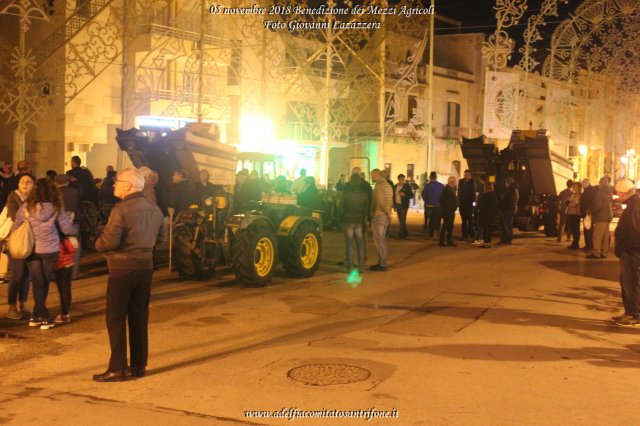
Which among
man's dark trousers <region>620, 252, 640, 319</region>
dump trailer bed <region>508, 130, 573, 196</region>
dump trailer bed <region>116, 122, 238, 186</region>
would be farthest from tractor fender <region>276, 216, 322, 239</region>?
dump trailer bed <region>508, 130, 573, 196</region>

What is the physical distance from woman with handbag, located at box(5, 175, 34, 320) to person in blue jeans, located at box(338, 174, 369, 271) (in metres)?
6.23

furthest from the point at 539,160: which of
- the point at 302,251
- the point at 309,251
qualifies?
the point at 302,251

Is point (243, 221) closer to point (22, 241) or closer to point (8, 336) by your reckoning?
point (22, 241)

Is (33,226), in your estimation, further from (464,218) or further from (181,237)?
(464,218)

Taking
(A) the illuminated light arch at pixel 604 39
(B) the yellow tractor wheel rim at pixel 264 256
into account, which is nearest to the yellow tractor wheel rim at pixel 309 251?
(B) the yellow tractor wheel rim at pixel 264 256

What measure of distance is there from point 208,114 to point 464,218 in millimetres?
14318

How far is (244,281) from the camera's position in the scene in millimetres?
12430

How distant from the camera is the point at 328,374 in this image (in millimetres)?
7305

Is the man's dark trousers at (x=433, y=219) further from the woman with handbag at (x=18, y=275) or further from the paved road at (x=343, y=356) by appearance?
the woman with handbag at (x=18, y=275)

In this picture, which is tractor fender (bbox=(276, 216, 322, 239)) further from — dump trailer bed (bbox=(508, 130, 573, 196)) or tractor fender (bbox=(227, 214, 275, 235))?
dump trailer bed (bbox=(508, 130, 573, 196))

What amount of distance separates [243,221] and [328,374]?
5565 millimetres

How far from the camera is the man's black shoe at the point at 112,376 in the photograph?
6969mm

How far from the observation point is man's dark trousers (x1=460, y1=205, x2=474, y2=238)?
20.8m

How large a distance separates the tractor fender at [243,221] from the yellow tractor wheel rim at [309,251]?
1.33 meters
